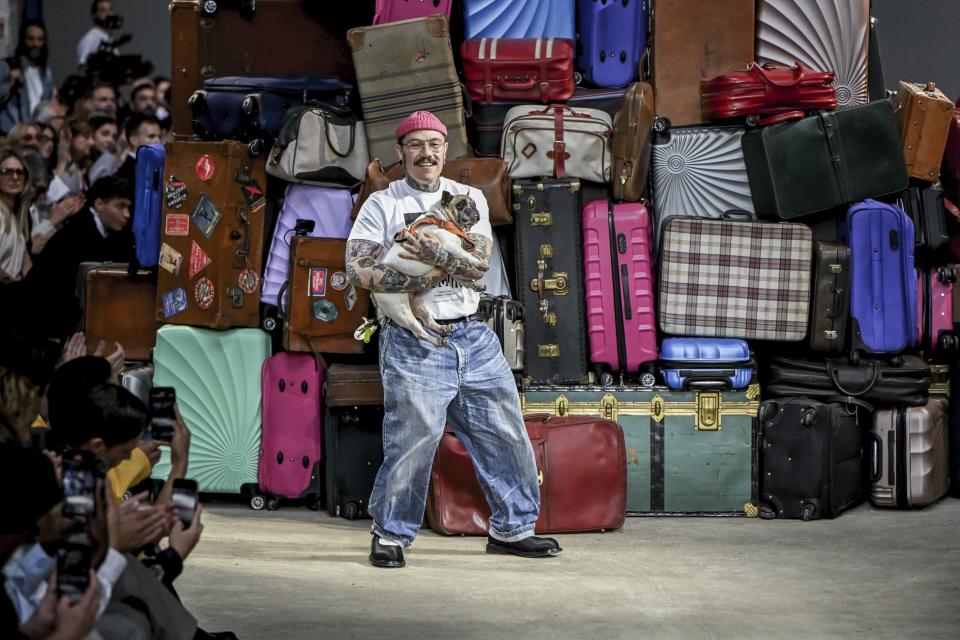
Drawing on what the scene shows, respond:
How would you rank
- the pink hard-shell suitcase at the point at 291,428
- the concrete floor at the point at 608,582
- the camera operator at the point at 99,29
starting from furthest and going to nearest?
the camera operator at the point at 99,29 → the pink hard-shell suitcase at the point at 291,428 → the concrete floor at the point at 608,582

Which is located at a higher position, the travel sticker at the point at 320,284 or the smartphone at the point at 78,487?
the travel sticker at the point at 320,284

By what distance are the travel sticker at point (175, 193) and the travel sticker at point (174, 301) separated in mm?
370

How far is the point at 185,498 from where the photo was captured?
3338 millimetres

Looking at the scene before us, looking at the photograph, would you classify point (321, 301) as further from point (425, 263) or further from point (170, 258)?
point (425, 263)

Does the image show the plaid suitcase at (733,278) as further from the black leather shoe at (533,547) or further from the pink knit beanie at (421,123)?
the pink knit beanie at (421,123)

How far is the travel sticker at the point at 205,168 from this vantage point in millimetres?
6500

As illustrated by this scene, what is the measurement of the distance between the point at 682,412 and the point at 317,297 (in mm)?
1626

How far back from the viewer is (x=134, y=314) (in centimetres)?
677

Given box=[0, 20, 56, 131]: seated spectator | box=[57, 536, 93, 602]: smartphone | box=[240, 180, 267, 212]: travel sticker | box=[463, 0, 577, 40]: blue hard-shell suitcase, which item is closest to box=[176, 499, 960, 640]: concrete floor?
box=[240, 180, 267, 212]: travel sticker

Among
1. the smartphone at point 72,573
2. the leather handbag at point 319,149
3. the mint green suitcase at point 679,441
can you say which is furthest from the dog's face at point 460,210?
the smartphone at point 72,573

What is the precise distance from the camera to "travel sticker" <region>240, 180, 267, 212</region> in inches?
256

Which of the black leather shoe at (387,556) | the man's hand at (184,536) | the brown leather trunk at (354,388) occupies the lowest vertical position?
the black leather shoe at (387,556)

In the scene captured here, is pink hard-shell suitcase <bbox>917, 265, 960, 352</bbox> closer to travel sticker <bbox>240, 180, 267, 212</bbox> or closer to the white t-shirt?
the white t-shirt

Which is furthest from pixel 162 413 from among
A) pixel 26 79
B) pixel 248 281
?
pixel 26 79
